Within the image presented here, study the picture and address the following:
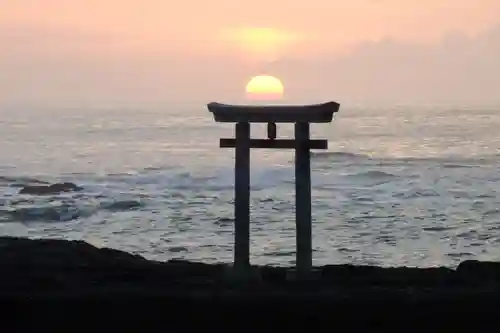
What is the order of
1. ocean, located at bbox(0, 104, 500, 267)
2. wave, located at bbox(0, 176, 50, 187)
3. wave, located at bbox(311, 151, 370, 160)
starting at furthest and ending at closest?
wave, located at bbox(311, 151, 370, 160) → wave, located at bbox(0, 176, 50, 187) → ocean, located at bbox(0, 104, 500, 267)

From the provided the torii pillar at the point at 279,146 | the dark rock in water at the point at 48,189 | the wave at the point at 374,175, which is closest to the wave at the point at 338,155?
the wave at the point at 374,175

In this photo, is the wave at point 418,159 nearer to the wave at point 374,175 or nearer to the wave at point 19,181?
the wave at point 374,175

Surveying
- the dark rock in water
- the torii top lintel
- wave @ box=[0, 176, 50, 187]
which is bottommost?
the dark rock in water

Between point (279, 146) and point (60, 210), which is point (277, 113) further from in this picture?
point (60, 210)

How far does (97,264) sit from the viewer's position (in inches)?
333

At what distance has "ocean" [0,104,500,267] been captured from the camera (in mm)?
14961

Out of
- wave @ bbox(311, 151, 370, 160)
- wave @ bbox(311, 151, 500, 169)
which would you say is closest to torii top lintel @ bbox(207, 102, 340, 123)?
wave @ bbox(311, 151, 500, 169)

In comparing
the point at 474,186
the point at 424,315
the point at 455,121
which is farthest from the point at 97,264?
the point at 455,121

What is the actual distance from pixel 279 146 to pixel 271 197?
19.0 meters

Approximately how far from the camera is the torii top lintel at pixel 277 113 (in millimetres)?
6156

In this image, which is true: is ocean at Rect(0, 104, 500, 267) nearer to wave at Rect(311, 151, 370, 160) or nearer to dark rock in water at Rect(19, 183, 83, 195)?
wave at Rect(311, 151, 370, 160)

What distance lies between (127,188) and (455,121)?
166ft

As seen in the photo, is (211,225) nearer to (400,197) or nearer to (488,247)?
(488,247)

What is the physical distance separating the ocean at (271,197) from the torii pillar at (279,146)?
6.33m
